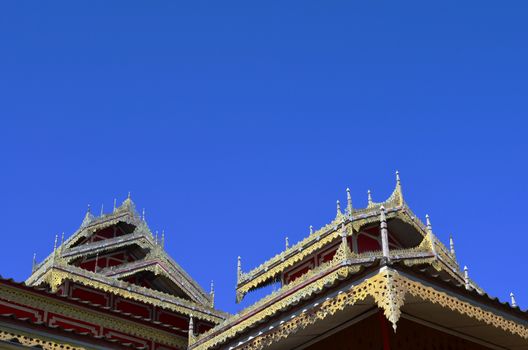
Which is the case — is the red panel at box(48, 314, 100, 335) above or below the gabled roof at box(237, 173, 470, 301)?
below

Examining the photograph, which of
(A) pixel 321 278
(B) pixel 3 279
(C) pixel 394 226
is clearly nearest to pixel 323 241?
(C) pixel 394 226

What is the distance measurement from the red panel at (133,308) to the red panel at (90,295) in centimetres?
60

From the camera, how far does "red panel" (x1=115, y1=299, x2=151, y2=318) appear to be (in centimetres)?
2808

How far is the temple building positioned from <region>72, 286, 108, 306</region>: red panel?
0.04m

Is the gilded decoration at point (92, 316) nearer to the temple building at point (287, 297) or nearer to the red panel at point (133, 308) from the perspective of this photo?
the temple building at point (287, 297)

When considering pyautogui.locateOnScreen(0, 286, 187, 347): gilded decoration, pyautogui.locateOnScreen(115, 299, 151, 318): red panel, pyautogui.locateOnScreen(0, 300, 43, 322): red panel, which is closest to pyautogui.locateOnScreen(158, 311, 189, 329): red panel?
pyautogui.locateOnScreen(115, 299, 151, 318): red panel

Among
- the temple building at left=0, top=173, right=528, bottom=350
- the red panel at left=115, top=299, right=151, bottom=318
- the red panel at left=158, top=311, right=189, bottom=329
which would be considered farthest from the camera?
the red panel at left=158, top=311, right=189, bottom=329

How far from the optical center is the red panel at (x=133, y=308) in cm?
2808

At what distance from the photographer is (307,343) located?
51.3 ft

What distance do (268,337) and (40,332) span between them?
17.2ft

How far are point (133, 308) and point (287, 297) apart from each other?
1003cm

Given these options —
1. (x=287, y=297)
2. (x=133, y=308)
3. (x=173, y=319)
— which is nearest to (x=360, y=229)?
(x=287, y=297)

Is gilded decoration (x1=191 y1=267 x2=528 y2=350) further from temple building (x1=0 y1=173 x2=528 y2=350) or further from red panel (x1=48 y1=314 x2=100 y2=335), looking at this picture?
red panel (x1=48 y1=314 x2=100 y2=335)

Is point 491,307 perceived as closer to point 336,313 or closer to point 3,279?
point 336,313
